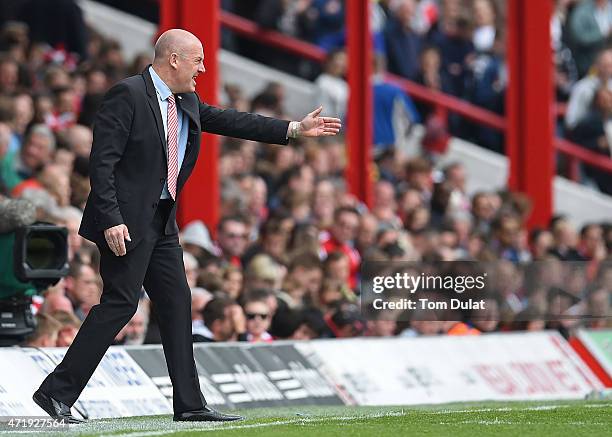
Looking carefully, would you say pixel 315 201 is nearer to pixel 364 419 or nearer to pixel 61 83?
pixel 61 83

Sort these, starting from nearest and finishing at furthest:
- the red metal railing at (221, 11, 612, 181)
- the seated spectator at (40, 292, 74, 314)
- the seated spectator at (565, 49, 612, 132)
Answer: the seated spectator at (40, 292, 74, 314)
the red metal railing at (221, 11, 612, 181)
the seated spectator at (565, 49, 612, 132)

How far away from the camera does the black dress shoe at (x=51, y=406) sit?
277 inches

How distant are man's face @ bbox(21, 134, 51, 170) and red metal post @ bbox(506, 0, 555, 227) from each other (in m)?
6.31

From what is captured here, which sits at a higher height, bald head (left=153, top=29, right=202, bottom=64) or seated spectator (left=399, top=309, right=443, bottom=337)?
bald head (left=153, top=29, right=202, bottom=64)

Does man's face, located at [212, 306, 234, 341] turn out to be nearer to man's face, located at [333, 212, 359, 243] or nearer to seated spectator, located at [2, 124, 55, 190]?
seated spectator, located at [2, 124, 55, 190]

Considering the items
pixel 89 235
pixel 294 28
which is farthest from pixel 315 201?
pixel 89 235

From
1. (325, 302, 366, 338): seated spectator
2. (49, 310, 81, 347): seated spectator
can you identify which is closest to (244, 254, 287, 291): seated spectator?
(325, 302, 366, 338): seated spectator

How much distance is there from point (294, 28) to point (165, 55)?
30.7 feet

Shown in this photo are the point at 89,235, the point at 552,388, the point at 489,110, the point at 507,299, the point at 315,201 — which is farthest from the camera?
the point at 489,110

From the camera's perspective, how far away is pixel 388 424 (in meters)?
7.30

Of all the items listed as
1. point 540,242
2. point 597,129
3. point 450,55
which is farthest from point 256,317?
point 597,129

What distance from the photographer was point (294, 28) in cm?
1650

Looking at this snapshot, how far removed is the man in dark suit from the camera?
701 centimetres

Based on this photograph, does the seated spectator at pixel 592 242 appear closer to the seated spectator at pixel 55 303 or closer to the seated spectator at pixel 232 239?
the seated spectator at pixel 232 239
